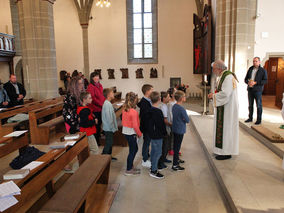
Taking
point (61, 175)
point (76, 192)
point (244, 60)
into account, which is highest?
point (244, 60)

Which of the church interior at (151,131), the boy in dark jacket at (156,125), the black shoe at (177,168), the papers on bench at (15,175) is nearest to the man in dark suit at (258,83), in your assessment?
the church interior at (151,131)

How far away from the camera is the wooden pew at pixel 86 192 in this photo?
218cm

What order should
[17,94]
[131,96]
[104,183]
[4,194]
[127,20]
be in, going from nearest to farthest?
[4,194]
[104,183]
[131,96]
[17,94]
[127,20]

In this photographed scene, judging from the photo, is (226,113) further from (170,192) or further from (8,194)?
(8,194)

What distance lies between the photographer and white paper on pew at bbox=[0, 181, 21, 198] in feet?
6.29

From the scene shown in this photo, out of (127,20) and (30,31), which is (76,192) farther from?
(127,20)

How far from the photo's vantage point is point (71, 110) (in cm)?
376

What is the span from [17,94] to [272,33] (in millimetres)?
7911

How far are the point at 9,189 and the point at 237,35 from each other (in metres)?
6.80

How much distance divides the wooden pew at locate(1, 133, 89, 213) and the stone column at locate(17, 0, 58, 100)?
5045 mm

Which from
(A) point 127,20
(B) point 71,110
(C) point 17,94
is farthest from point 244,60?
(A) point 127,20

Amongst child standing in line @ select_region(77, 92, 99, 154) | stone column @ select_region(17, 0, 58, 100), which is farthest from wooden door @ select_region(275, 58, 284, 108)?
stone column @ select_region(17, 0, 58, 100)

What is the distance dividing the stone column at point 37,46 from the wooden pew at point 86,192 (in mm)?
5334

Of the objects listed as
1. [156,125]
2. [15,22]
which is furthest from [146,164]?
[15,22]
